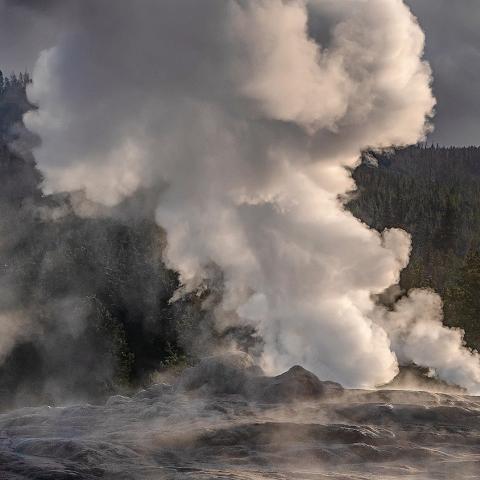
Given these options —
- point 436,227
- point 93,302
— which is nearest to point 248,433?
point 93,302

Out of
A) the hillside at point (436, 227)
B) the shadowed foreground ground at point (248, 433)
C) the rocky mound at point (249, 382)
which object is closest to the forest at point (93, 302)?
the hillside at point (436, 227)

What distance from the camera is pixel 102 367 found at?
4712cm

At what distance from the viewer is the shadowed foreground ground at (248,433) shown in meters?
11.5

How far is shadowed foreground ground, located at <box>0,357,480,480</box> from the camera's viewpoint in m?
11.5

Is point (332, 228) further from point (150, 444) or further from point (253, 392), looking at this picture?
point (150, 444)

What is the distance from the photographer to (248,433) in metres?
13.6

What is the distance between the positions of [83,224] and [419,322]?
1388 inches

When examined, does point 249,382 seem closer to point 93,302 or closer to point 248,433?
point 248,433

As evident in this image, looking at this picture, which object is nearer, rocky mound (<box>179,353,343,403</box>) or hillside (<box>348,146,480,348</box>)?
rocky mound (<box>179,353,343,403</box>)

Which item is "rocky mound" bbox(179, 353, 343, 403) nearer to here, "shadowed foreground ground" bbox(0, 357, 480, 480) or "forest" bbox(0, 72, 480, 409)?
"shadowed foreground ground" bbox(0, 357, 480, 480)

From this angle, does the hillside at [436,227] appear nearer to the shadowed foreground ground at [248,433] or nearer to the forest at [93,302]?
the forest at [93,302]

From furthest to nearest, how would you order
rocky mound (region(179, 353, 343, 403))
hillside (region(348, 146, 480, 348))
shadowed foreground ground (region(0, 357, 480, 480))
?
hillside (region(348, 146, 480, 348)), rocky mound (region(179, 353, 343, 403)), shadowed foreground ground (region(0, 357, 480, 480))

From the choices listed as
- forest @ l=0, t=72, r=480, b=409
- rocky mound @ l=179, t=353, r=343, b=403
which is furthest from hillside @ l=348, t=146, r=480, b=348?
rocky mound @ l=179, t=353, r=343, b=403

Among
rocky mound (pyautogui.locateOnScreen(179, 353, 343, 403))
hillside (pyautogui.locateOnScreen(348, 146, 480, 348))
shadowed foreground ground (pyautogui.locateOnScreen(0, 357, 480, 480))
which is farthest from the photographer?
hillside (pyautogui.locateOnScreen(348, 146, 480, 348))
